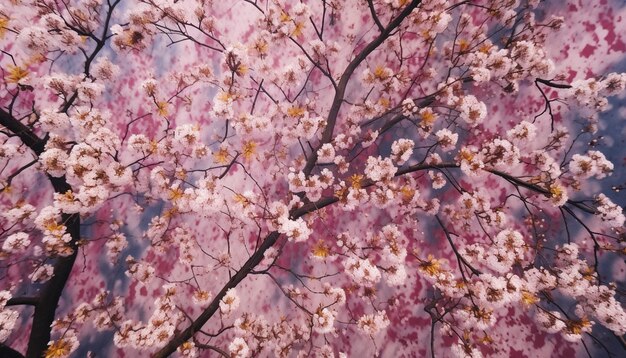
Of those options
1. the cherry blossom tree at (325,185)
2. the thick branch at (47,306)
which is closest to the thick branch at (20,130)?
the cherry blossom tree at (325,185)

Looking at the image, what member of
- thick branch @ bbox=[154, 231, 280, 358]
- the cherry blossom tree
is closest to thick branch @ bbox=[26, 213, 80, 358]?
the cherry blossom tree

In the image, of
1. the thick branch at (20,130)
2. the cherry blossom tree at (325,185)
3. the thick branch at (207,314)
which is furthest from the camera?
the thick branch at (207,314)

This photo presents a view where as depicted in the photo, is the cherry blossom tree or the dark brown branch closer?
the dark brown branch

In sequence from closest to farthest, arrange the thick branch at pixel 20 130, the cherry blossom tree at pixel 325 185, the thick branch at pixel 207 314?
the thick branch at pixel 20 130 < the cherry blossom tree at pixel 325 185 < the thick branch at pixel 207 314

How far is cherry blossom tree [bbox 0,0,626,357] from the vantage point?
3.04m

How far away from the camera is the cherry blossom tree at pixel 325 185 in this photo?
3.04 m

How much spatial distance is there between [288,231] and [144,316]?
3528 mm

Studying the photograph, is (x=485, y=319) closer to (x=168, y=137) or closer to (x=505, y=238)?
(x=505, y=238)

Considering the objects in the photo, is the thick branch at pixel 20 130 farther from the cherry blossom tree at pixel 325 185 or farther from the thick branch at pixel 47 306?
the thick branch at pixel 47 306

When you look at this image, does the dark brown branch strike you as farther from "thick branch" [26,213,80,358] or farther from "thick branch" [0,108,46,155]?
"thick branch" [0,108,46,155]

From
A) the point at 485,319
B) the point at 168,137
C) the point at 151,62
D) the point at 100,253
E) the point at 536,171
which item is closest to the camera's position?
the point at 485,319

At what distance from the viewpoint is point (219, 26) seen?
18.0 ft

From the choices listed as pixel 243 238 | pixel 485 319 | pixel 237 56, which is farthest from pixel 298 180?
pixel 485 319

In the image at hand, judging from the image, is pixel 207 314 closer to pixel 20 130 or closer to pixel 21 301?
pixel 21 301
